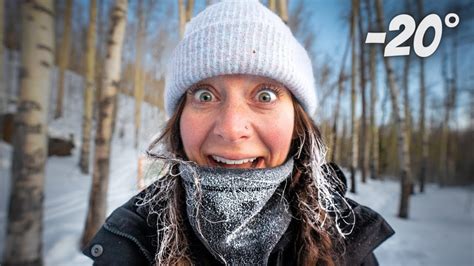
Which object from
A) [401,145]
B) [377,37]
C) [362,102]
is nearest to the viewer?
[377,37]

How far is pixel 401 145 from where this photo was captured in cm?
231

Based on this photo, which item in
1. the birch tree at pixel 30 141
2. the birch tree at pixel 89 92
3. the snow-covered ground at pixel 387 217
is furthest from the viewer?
the birch tree at pixel 89 92

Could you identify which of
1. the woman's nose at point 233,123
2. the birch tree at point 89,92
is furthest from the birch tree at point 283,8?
the birch tree at point 89,92

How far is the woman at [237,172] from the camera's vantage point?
537mm

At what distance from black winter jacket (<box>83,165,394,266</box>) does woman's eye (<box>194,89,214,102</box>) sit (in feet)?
1.05

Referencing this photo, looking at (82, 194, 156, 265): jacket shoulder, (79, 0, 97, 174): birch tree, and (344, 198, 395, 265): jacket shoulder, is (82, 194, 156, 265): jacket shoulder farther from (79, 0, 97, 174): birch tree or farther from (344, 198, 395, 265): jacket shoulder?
(79, 0, 97, 174): birch tree

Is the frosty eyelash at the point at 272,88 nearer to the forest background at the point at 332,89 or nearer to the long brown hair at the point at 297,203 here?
the long brown hair at the point at 297,203

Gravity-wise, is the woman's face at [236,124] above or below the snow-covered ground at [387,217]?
above

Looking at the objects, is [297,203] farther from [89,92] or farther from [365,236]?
[89,92]

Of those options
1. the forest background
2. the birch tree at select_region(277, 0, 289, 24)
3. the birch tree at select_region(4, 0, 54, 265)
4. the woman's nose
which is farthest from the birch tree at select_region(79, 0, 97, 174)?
the woman's nose

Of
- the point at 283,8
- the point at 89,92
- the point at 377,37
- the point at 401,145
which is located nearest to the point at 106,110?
the point at 283,8

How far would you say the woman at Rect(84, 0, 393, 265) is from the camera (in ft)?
1.76

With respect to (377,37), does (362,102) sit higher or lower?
lower

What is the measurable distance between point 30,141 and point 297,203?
52.6 inches
